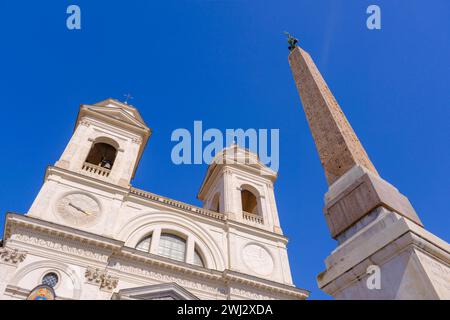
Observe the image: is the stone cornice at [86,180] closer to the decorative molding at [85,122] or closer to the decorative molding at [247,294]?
the decorative molding at [85,122]

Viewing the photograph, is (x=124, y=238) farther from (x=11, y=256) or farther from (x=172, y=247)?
(x=11, y=256)


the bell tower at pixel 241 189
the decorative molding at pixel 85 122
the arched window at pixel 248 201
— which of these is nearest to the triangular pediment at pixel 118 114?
the decorative molding at pixel 85 122

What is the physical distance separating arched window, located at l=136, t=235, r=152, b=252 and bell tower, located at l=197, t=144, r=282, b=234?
5.01m

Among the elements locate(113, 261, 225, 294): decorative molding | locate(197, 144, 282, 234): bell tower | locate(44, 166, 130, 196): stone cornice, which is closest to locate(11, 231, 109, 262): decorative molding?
locate(113, 261, 225, 294): decorative molding

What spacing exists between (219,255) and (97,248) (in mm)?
6163

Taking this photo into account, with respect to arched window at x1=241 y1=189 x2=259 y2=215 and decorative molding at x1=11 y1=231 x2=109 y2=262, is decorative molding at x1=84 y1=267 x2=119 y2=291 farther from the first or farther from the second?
arched window at x1=241 y1=189 x2=259 y2=215

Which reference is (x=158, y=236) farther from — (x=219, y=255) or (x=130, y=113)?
(x=130, y=113)

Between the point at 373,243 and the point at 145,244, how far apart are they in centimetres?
1457

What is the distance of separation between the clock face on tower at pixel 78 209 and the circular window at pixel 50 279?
2610mm

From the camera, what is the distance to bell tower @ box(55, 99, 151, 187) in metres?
17.8

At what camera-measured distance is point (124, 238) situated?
1550 cm
